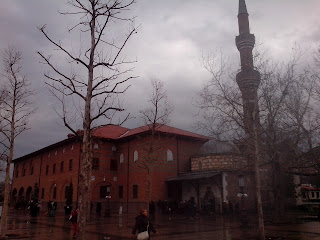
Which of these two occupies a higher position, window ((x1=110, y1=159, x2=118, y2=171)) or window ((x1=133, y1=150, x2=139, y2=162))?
window ((x1=133, y1=150, x2=139, y2=162))

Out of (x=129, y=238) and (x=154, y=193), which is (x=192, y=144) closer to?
(x=154, y=193)

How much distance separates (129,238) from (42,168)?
35806 mm

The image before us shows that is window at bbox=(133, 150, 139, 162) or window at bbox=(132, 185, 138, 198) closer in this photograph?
window at bbox=(132, 185, 138, 198)

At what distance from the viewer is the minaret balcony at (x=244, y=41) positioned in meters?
32.6

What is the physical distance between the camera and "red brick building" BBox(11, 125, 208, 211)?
3278 centimetres

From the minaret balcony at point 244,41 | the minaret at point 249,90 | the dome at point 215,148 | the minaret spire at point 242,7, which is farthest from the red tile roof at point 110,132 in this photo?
the minaret at point 249,90

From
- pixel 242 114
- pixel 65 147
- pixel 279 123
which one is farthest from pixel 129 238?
pixel 65 147

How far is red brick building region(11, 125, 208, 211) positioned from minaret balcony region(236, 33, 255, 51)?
38.3 feet

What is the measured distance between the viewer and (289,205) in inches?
1433

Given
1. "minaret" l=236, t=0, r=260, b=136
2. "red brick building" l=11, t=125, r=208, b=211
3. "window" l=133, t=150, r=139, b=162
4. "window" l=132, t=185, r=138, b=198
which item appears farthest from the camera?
"window" l=133, t=150, r=139, b=162

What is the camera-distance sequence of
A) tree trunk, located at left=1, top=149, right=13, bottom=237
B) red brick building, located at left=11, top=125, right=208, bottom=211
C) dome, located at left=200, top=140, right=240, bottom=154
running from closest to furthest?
1. tree trunk, located at left=1, top=149, right=13, bottom=237
2. dome, located at left=200, top=140, right=240, bottom=154
3. red brick building, located at left=11, top=125, right=208, bottom=211

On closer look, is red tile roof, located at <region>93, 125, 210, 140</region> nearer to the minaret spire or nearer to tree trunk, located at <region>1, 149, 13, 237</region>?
the minaret spire

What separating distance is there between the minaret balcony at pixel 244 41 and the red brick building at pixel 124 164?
1167 centimetres

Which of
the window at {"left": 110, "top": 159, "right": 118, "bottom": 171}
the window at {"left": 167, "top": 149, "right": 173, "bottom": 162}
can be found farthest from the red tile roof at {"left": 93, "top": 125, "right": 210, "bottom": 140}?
the window at {"left": 110, "top": 159, "right": 118, "bottom": 171}
